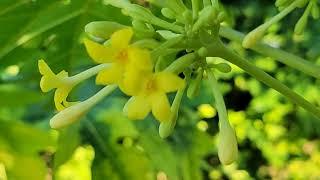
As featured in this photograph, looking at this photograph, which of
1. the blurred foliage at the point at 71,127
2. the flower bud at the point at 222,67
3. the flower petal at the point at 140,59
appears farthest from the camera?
the blurred foliage at the point at 71,127

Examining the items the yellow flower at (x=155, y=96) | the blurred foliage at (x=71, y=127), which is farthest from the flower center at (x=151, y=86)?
the blurred foliage at (x=71, y=127)

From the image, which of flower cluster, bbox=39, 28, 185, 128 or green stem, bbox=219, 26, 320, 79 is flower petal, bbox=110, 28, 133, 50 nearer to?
flower cluster, bbox=39, 28, 185, 128

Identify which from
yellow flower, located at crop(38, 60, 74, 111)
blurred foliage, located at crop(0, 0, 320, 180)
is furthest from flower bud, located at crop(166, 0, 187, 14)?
blurred foliage, located at crop(0, 0, 320, 180)

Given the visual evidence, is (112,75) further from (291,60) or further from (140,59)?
(291,60)

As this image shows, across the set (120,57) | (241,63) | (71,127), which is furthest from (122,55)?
(71,127)

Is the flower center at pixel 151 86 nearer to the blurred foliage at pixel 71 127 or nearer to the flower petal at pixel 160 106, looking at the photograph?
the flower petal at pixel 160 106

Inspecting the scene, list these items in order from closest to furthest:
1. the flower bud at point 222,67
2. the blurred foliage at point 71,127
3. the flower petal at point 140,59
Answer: the flower petal at point 140,59 → the flower bud at point 222,67 → the blurred foliage at point 71,127

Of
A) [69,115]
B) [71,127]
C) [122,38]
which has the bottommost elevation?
[71,127]

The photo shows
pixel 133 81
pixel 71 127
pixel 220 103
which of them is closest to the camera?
pixel 133 81
